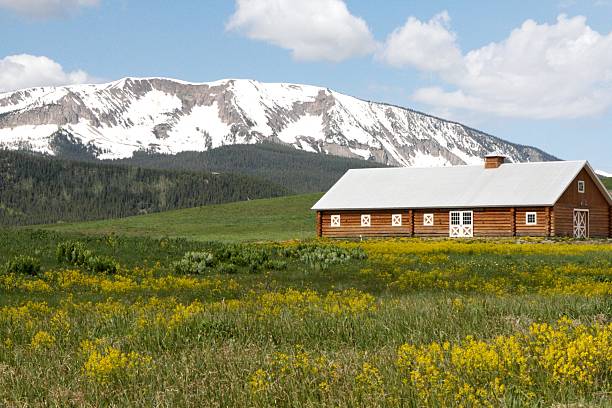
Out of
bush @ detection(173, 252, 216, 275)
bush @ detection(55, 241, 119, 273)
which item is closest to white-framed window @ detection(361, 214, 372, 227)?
bush @ detection(173, 252, 216, 275)

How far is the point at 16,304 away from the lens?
1769 centimetres

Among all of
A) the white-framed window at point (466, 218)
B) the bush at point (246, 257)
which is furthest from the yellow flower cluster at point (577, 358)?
the white-framed window at point (466, 218)

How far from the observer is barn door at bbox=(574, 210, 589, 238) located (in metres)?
62.8

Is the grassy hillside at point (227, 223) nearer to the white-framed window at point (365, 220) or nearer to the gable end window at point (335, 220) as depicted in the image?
the gable end window at point (335, 220)

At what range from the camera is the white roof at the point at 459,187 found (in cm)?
→ 6059

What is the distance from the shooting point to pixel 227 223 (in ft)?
→ 293

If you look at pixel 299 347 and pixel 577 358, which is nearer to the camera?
pixel 577 358

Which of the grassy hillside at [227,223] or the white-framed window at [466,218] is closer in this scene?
the white-framed window at [466,218]

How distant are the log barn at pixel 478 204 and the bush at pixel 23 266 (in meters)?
43.0

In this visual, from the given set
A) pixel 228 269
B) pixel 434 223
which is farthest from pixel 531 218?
pixel 228 269

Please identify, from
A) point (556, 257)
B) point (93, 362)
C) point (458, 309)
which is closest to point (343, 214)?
point (556, 257)

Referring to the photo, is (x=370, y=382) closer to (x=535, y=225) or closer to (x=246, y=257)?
(x=246, y=257)

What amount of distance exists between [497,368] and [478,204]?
54.0m

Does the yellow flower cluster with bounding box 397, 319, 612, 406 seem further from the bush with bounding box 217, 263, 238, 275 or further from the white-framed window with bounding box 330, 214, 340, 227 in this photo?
the white-framed window with bounding box 330, 214, 340, 227
